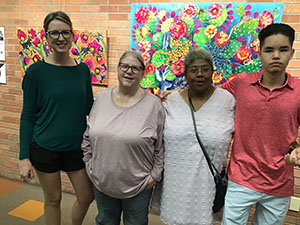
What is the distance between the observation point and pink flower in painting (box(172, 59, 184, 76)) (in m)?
2.25

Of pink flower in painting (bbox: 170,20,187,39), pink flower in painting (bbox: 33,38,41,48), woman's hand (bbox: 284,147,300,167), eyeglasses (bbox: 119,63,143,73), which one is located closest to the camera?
woman's hand (bbox: 284,147,300,167)

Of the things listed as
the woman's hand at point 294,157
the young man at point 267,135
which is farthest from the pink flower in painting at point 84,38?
the woman's hand at point 294,157

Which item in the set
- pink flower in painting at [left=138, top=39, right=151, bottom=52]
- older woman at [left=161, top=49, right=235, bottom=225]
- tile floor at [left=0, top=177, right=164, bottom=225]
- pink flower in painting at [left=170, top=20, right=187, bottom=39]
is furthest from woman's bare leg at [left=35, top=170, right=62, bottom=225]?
pink flower in painting at [left=170, top=20, right=187, bottom=39]

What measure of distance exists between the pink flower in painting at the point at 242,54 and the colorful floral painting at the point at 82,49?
122cm

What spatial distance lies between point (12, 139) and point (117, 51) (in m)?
1.75

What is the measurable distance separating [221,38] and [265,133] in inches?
41.3

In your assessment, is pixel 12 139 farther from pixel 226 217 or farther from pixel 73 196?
pixel 226 217

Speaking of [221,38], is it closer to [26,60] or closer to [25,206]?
[26,60]

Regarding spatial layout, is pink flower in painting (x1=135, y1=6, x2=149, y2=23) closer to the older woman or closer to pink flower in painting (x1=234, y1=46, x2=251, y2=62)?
pink flower in painting (x1=234, y1=46, x2=251, y2=62)

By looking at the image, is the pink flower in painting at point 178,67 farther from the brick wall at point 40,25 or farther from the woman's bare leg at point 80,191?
the woman's bare leg at point 80,191

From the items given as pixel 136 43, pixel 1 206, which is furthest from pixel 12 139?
pixel 136 43

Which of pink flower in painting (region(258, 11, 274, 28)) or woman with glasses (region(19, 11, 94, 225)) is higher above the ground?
pink flower in painting (region(258, 11, 274, 28))

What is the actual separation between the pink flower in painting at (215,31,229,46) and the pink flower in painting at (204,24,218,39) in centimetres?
3

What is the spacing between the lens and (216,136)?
137 cm
